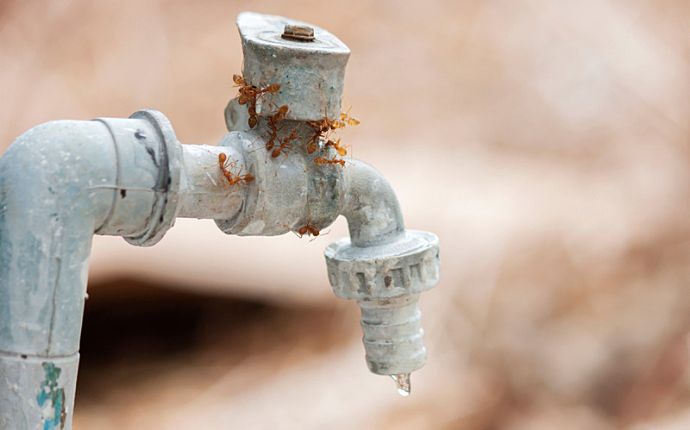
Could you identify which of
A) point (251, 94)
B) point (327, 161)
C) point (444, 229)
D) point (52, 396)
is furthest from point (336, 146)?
point (444, 229)

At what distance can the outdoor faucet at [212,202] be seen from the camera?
106 centimetres

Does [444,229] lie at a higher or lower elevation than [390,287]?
lower

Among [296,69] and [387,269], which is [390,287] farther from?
[296,69]

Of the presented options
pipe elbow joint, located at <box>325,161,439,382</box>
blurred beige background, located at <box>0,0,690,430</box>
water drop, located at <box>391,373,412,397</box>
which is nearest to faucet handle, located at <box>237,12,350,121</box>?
pipe elbow joint, located at <box>325,161,439,382</box>

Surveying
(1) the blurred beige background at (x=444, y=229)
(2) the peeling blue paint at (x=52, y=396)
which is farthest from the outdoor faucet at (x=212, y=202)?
(1) the blurred beige background at (x=444, y=229)

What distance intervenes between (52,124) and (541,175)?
1969 millimetres

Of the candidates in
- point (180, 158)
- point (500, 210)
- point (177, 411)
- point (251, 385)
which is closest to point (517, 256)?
point (500, 210)

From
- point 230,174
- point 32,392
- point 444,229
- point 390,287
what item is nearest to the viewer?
point 32,392

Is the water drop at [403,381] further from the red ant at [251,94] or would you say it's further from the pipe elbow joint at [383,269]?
the red ant at [251,94]

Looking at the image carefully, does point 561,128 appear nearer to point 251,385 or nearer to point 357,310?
point 357,310

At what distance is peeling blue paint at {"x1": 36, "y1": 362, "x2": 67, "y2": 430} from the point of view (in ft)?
3.50

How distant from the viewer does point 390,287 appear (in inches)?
53.3

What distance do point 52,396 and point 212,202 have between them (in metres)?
0.29

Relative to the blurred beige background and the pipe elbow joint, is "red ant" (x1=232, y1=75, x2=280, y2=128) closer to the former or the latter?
the pipe elbow joint
